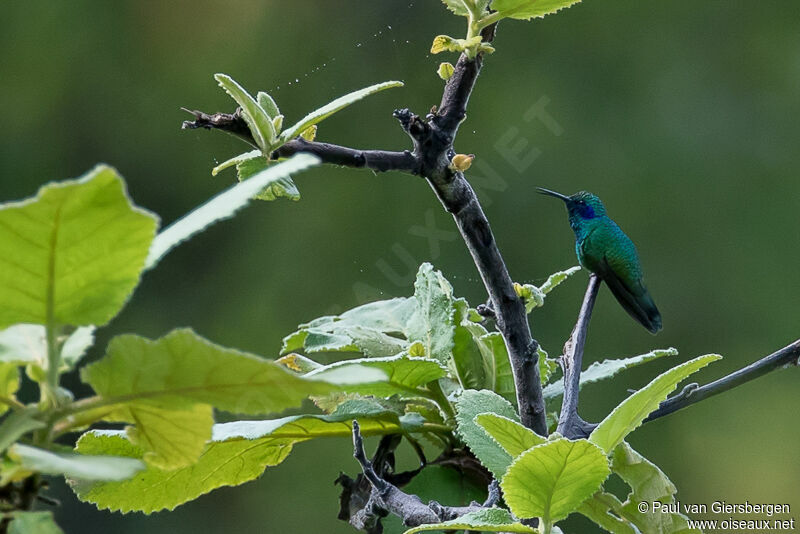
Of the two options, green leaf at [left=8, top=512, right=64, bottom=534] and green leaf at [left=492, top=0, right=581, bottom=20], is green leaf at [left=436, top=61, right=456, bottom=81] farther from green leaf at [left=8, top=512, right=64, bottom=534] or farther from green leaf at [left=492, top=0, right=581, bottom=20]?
green leaf at [left=8, top=512, right=64, bottom=534]

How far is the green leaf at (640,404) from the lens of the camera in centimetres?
30

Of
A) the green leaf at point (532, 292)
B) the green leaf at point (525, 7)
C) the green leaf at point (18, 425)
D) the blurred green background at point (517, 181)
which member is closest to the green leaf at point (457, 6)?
the green leaf at point (525, 7)

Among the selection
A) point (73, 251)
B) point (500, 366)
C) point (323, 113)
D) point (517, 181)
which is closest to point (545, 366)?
point (500, 366)

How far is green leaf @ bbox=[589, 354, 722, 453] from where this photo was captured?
304 millimetres

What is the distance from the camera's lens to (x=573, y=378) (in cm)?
40

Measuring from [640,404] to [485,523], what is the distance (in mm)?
71

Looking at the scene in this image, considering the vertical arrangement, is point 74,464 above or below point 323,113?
below

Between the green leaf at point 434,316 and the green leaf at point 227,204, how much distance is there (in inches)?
10.1

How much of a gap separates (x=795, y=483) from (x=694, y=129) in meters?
0.91

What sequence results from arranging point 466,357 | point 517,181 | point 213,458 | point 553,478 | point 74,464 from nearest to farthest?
point 74,464
point 553,478
point 213,458
point 466,357
point 517,181

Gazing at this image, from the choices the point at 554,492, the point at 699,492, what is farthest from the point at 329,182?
the point at 554,492

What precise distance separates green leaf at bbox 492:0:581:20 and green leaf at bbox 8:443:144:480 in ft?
0.72

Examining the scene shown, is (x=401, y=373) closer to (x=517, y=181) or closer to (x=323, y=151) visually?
(x=323, y=151)

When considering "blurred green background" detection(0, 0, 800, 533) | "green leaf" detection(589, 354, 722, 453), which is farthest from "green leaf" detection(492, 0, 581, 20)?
"blurred green background" detection(0, 0, 800, 533)
